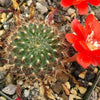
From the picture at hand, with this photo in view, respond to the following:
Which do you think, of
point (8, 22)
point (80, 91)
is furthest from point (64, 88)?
point (8, 22)

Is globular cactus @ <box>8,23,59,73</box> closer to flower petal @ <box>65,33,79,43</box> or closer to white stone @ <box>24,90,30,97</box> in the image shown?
flower petal @ <box>65,33,79,43</box>

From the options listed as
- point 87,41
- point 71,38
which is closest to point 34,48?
point 71,38

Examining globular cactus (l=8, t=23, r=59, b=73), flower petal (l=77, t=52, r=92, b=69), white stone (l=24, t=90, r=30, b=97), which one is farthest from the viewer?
white stone (l=24, t=90, r=30, b=97)

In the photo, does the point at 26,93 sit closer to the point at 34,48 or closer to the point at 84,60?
the point at 34,48

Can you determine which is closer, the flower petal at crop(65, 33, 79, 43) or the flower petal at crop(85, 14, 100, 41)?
the flower petal at crop(65, 33, 79, 43)

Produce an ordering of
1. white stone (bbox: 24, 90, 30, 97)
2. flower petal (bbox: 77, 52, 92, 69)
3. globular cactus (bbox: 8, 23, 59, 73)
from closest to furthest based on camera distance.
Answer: flower petal (bbox: 77, 52, 92, 69) < globular cactus (bbox: 8, 23, 59, 73) < white stone (bbox: 24, 90, 30, 97)

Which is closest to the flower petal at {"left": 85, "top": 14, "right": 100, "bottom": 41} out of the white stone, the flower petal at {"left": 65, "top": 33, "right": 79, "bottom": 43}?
the flower petal at {"left": 65, "top": 33, "right": 79, "bottom": 43}

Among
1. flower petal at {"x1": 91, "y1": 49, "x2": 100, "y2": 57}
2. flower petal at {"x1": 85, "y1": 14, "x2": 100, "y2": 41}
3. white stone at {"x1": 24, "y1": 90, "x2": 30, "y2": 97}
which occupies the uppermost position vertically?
flower petal at {"x1": 85, "y1": 14, "x2": 100, "y2": 41}
